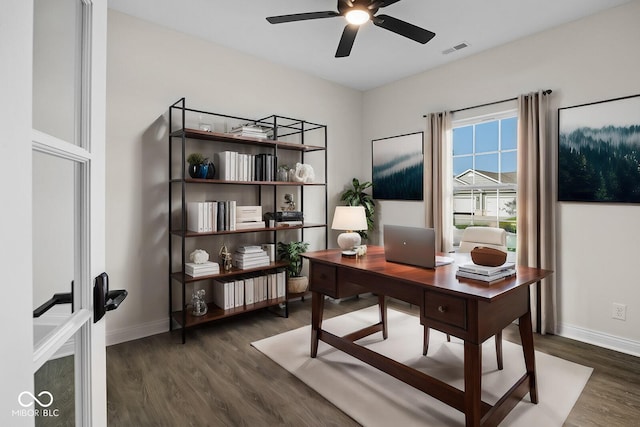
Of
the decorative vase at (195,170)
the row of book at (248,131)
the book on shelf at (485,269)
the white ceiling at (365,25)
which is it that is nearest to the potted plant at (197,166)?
the decorative vase at (195,170)

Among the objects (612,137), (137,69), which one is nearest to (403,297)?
(612,137)

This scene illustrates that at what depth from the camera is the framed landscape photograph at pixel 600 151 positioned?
2762 millimetres

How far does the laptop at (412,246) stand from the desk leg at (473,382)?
592 mm

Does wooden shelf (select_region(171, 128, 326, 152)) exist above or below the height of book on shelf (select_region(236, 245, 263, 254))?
above

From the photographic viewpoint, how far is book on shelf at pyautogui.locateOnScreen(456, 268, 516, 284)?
184cm

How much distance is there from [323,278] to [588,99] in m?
2.79

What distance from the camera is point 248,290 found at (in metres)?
3.50

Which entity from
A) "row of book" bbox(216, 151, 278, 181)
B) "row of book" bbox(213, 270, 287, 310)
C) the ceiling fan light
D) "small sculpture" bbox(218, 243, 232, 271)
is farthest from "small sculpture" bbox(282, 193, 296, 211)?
the ceiling fan light

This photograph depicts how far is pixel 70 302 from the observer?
77 centimetres

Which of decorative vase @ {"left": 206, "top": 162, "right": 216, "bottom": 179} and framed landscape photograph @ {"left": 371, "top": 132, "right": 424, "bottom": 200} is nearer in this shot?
decorative vase @ {"left": 206, "top": 162, "right": 216, "bottom": 179}

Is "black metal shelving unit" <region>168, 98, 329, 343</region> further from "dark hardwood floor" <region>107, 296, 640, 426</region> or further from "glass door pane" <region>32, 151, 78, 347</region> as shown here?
"glass door pane" <region>32, 151, 78, 347</region>

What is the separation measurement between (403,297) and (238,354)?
5.07 feet

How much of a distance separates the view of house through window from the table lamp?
1.78 meters

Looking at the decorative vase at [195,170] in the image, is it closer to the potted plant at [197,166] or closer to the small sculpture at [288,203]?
the potted plant at [197,166]
